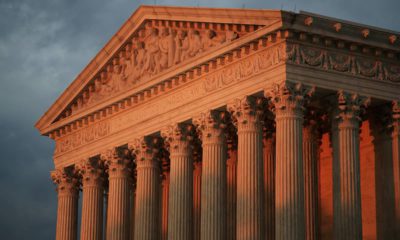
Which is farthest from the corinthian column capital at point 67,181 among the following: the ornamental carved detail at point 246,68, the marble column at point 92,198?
the ornamental carved detail at point 246,68

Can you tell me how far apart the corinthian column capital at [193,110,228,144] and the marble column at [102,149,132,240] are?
9.03 m

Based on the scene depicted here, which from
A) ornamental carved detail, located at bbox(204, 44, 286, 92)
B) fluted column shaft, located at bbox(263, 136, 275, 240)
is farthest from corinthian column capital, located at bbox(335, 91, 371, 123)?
fluted column shaft, located at bbox(263, 136, 275, 240)

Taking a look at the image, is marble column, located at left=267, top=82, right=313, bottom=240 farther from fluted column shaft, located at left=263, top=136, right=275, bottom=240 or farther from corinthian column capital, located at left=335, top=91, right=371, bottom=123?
fluted column shaft, located at left=263, top=136, right=275, bottom=240

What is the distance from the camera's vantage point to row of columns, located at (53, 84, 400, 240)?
53906 millimetres

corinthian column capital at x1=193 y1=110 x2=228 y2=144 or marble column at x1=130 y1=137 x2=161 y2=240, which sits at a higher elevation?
corinthian column capital at x1=193 y1=110 x2=228 y2=144

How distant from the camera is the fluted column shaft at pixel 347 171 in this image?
53.8m

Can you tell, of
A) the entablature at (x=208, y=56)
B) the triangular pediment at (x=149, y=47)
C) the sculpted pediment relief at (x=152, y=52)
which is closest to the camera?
the entablature at (x=208, y=56)

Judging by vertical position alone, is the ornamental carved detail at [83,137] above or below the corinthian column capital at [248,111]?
above

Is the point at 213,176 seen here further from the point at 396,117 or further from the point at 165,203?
the point at 165,203

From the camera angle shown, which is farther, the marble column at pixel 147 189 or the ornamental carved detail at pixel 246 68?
the marble column at pixel 147 189

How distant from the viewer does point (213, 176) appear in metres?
58.7

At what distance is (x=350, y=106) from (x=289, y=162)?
4416 mm

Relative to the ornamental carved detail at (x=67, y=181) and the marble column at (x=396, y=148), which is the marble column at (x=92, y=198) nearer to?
the ornamental carved detail at (x=67, y=181)

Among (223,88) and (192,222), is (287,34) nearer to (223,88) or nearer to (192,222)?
(223,88)
